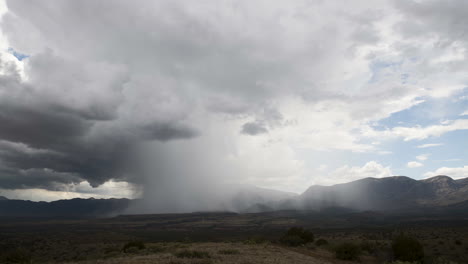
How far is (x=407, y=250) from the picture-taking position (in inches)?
1107

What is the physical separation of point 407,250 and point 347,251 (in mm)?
5602

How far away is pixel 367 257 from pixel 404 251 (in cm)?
488

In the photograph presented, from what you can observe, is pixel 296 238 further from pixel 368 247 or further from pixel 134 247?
pixel 134 247

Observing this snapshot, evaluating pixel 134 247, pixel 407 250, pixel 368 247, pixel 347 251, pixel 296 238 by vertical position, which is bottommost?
pixel 368 247

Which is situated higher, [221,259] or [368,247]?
[221,259]

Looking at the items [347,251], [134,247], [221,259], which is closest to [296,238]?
[347,251]

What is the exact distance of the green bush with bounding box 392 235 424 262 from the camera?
27.7 m

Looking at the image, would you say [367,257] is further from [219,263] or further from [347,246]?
[219,263]

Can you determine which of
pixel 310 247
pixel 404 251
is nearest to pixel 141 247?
pixel 310 247

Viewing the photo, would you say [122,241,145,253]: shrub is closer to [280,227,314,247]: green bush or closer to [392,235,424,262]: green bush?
[280,227,314,247]: green bush

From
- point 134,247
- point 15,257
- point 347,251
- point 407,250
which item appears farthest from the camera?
point 134,247

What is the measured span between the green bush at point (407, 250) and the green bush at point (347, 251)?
3.61 meters

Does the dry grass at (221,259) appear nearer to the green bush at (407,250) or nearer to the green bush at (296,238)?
the green bush at (407,250)

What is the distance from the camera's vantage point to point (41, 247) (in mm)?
49406
